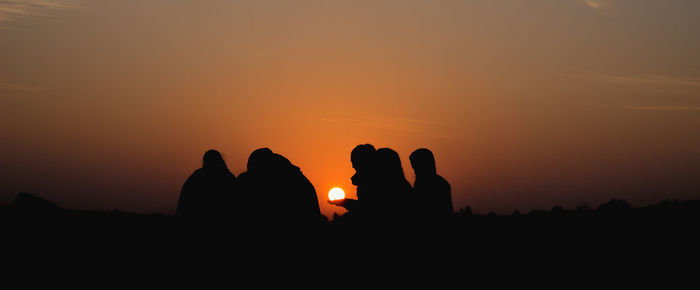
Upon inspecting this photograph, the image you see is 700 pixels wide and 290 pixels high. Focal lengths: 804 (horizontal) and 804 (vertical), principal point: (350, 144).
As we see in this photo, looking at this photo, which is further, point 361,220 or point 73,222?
point 73,222

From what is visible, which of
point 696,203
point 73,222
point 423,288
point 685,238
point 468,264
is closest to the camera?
point 423,288

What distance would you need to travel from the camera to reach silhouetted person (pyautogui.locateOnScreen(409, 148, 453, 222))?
14.3m

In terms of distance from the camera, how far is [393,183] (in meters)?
14.3

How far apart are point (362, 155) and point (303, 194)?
53.8 inches

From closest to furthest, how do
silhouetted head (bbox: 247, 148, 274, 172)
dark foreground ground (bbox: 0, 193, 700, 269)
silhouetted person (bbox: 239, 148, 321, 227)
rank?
1. dark foreground ground (bbox: 0, 193, 700, 269)
2. silhouetted person (bbox: 239, 148, 321, 227)
3. silhouetted head (bbox: 247, 148, 274, 172)

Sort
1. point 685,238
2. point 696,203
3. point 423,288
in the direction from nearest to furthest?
point 423,288 < point 685,238 < point 696,203

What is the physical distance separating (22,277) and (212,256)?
336cm

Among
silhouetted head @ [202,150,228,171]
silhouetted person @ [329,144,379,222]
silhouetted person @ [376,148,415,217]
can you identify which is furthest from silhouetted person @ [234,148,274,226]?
silhouetted person @ [376,148,415,217]

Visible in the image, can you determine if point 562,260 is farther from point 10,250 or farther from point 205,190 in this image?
point 10,250

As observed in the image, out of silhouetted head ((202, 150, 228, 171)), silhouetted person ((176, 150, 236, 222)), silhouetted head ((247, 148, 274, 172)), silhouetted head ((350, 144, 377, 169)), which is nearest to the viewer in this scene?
silhouetted head ((350, 144, 377, 169))

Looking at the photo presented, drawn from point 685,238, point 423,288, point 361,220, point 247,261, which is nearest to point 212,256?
point 247,261

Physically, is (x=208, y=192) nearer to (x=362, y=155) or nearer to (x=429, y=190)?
(x=362, y=155)

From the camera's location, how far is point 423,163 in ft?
48.2

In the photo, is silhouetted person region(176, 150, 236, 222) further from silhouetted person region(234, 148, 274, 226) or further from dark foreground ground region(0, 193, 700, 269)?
silhouetted person region(234, 148, 274, 226)
